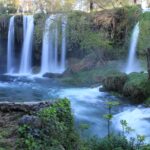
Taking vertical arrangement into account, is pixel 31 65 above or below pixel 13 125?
below

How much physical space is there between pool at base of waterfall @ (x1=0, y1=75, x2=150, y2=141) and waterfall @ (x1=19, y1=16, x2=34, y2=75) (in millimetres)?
3360

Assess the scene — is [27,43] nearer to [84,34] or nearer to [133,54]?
[84,34]

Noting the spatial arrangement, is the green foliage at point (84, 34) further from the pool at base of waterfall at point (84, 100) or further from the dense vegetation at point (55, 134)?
the dense vegetation at point (55, 134)

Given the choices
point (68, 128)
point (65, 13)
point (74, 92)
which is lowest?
point (74, 92)

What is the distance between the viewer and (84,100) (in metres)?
19.5

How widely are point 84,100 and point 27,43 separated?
14.8 m

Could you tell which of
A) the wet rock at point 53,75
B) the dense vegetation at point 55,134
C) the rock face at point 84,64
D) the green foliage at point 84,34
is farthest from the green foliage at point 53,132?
the rock face at point 84,64

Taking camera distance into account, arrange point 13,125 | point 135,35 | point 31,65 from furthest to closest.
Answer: point 31,65
point 135,35
point 13,125

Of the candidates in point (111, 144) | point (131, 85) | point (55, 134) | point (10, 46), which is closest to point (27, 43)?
point (10, 46)

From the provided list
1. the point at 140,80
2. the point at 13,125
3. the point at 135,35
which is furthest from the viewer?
the point at 135,35

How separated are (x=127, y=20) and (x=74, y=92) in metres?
9.89

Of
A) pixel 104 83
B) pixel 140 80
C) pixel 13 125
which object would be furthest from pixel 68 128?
pixel 104 83

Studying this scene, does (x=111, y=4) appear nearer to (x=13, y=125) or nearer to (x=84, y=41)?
(x=84, y=41)

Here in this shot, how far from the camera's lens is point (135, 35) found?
92.7 ft
